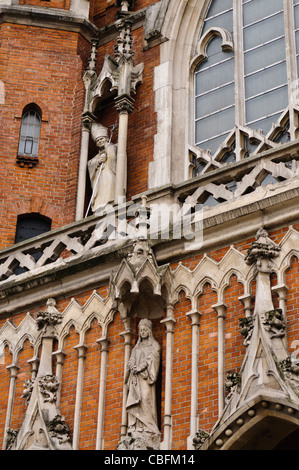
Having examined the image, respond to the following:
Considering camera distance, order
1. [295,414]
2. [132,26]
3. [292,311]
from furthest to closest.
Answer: [132,26], [292,311], [295,414]

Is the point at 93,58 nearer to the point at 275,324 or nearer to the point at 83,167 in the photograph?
the point at 83,167

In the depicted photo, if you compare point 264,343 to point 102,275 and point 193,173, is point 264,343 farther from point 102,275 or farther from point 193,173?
point 193,173

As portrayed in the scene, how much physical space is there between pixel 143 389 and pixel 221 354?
0.97 meters

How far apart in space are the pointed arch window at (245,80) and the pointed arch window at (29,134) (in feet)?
8.65

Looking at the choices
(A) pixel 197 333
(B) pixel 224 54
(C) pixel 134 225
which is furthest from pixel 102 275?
(B) pixel 224 54

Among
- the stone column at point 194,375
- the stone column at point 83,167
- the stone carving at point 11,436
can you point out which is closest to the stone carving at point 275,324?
the stone column at point 194,375

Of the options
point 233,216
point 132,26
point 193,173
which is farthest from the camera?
point 132,26

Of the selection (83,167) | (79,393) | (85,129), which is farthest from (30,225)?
(79,393)

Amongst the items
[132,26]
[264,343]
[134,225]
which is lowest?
[264,343]

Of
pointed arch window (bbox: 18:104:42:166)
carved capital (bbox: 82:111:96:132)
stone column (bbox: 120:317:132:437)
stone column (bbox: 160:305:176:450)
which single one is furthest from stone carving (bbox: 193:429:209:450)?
pointed arch window (bbox: 18:104:42:166)

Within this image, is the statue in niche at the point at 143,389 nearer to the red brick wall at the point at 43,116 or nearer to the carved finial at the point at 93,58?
the red brick wall at the point at 43,116

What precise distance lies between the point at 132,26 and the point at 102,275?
5790 mm
